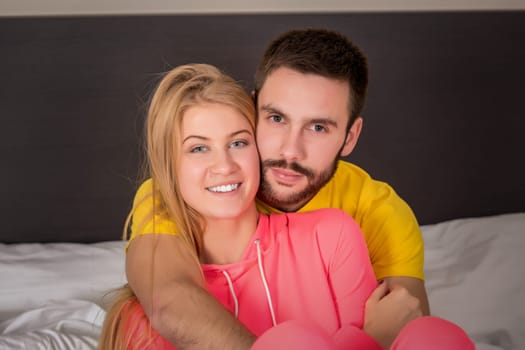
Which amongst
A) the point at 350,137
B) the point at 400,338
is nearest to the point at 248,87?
the point at 350,137

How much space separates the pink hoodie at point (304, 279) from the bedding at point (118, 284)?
1.33 feet

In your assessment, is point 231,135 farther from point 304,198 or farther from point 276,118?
point 304,198

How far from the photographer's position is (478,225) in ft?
6.00

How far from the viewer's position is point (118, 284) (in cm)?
154

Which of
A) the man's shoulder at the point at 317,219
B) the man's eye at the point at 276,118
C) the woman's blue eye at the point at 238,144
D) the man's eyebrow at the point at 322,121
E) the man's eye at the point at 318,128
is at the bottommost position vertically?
the man's shoulder at the point at 317,219

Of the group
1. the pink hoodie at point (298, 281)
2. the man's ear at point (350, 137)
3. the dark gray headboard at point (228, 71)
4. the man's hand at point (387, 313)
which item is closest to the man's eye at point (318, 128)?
the man's ear at point (350, 137)

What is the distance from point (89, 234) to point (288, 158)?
3.56 ft

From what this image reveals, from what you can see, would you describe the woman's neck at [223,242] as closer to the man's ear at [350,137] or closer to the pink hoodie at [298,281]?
the pink hoodie at [298,281]

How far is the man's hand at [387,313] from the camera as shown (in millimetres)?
898

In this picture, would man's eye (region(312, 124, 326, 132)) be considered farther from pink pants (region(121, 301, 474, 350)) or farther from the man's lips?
pink pants (region(121, 301, 474, 350))

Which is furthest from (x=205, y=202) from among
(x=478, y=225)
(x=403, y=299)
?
(x=478, y=225)

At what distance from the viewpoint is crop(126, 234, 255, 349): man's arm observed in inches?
31.4

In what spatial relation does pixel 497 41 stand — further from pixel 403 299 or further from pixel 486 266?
pixel 403 299

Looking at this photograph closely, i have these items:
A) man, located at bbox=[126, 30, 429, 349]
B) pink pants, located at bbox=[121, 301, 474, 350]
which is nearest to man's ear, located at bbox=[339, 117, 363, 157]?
man, located at bbox=[126, 30, 429, 349]
